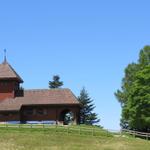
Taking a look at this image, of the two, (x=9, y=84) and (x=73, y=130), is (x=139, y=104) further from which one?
(x=9, y=84)

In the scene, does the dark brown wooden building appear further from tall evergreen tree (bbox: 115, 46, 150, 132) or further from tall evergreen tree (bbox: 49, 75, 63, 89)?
tall evergreen tree (bbox: 49, 75, 63, 89)

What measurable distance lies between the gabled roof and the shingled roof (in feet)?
10.0

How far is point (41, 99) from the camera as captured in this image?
78.9 metres

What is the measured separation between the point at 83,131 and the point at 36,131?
5533mm

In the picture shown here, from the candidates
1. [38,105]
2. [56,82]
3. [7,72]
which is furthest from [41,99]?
[56,82]

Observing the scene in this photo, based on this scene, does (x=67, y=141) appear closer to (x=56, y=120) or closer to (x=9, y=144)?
(x=9, y=144)

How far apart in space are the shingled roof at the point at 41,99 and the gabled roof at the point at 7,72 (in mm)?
3049

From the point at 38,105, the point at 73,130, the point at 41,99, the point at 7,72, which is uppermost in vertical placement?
the point at 7,72

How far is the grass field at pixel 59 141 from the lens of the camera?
58.6 m

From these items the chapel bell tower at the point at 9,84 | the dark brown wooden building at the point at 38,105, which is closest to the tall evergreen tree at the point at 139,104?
the dark brown wooden building at the point at 38,105

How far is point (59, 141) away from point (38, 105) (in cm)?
1767

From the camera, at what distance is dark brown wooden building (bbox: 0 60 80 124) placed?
77744 mm

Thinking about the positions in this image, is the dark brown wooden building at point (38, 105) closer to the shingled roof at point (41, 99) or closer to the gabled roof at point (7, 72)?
the shingled roof at point (41, 99)

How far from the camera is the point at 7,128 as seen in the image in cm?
6800
